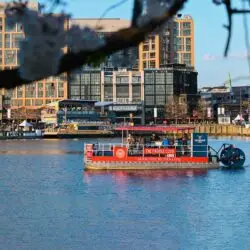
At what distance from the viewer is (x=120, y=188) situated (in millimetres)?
38562

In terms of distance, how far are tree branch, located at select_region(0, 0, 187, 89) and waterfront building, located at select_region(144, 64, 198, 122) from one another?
501 feet

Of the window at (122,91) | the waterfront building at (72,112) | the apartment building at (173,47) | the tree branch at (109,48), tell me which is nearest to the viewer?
the tree branch at (109,48)

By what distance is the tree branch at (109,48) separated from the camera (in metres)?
4.11

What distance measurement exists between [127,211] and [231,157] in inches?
982

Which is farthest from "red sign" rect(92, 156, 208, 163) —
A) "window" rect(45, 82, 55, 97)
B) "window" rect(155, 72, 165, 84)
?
"window" rect(45, 82, 55, 97)

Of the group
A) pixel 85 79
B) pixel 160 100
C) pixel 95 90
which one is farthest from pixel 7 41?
pixel 160 100

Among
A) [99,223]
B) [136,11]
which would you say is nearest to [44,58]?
[136,11]

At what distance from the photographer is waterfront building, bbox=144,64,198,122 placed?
161250mm

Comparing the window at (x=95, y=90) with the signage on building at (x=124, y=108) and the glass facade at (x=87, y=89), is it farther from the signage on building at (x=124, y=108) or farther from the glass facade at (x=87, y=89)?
Result: the signage on building at (x=124, y=108)

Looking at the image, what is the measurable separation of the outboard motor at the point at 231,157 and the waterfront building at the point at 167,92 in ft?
342

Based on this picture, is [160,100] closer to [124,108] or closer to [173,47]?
[124,108]

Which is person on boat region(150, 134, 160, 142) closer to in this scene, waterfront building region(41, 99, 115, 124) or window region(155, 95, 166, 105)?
waterfront building region(41, 99, 115, 124)

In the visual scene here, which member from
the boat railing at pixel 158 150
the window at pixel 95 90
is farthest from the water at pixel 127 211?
the window at pixel 95 90

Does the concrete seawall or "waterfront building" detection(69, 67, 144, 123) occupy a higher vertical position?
"waterfront building" detection(69, 67, 144, 123)
